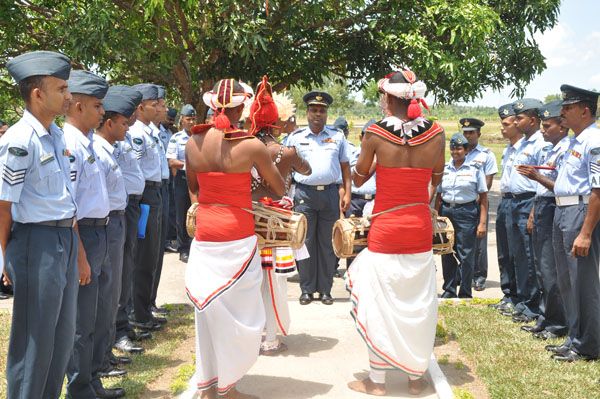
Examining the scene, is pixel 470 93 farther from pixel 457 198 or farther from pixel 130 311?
pixel 130 311

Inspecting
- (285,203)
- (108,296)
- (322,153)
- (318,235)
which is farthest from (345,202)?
(108,296)

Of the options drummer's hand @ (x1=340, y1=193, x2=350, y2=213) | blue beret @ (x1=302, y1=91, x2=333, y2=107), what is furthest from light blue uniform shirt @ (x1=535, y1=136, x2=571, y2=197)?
blue beret @ (x1=302, y1=91, x2=333, y2=107)

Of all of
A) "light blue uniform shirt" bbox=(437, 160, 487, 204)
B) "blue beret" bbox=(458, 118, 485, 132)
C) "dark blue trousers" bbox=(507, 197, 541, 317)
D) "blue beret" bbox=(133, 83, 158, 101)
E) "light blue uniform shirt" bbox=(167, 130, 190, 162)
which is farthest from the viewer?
"light blue uniform shirt" bbox=(167, 130, 190, 162)

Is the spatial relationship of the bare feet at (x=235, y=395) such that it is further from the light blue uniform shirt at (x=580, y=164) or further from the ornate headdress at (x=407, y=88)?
the light blue uniform shirt at (x=580, y=164)

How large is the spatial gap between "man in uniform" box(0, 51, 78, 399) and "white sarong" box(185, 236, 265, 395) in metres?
1.07

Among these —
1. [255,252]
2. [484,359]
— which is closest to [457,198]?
[484,359]

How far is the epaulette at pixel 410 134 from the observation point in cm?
502

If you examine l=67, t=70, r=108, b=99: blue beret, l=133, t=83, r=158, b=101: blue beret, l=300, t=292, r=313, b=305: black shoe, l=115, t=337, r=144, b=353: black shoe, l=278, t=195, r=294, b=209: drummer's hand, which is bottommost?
l=115, t=337, r=144, b=353: black shoe

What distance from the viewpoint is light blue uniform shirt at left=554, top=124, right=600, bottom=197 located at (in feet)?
18.2

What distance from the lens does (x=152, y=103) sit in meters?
6.77

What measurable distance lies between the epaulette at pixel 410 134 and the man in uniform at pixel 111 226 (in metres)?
1.92

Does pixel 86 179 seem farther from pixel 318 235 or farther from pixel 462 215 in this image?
pixel 462 215

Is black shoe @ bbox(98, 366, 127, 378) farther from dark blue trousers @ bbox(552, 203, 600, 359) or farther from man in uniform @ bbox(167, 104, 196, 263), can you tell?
man in uniform @ bbox(167, 104, 196, 263)

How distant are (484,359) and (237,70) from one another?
8.13 meters
